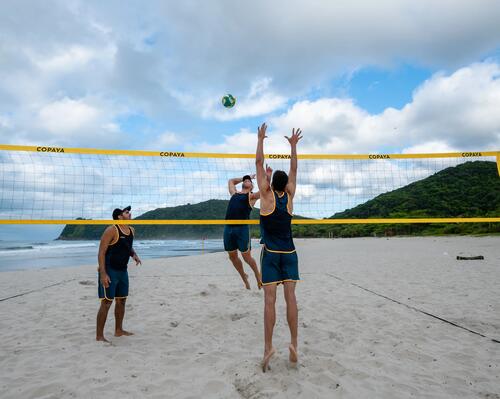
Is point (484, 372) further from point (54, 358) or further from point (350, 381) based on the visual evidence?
point (54, 358)

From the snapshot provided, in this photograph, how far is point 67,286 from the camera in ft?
23.6

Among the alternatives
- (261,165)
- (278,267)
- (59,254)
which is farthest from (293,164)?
(59,254)

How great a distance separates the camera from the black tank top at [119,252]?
3.51m

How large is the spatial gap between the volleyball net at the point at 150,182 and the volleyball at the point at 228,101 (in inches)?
42.9

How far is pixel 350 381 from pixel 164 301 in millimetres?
3781

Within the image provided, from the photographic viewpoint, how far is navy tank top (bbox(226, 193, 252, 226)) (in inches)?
197

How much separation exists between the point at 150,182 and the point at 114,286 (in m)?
3.07

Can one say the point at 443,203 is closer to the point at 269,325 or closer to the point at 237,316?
the point at 237,316

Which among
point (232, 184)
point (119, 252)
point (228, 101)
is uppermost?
point (228, 101)

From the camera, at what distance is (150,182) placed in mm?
6238

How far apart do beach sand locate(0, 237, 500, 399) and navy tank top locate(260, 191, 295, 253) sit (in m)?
1.00

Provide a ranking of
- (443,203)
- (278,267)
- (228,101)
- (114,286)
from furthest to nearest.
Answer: (443,203)
(228,101)
(114,286)
(278,267)

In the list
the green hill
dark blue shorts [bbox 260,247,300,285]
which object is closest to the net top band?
dark blue shorts [bbox 260,247,300,285]

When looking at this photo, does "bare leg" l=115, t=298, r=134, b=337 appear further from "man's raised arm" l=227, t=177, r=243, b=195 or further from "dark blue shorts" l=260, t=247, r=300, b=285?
"man's raised arm" l=227, t=177, r=243, b=195
